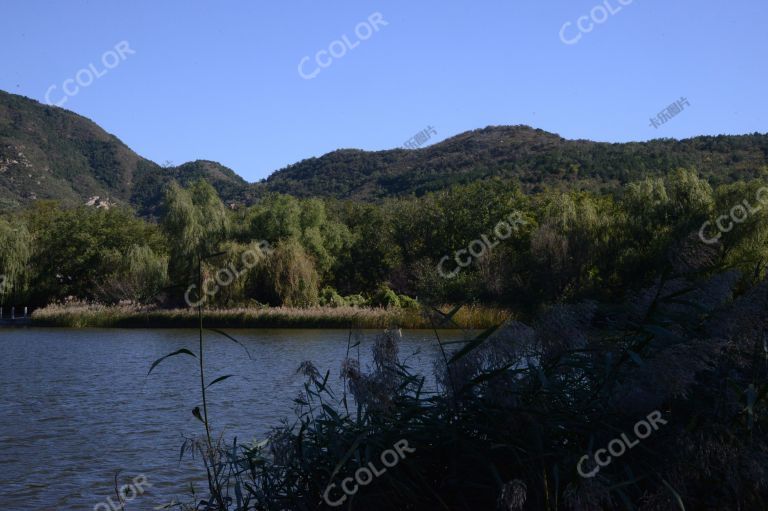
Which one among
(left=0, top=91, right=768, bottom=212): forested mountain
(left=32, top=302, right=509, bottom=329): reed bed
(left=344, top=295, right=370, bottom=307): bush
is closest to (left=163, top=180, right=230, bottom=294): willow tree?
(left=32, top=302, right=509, bottom=329): reed bed

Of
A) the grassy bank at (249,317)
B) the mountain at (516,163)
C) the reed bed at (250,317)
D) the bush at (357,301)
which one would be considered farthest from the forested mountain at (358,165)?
the bush at (357,301)

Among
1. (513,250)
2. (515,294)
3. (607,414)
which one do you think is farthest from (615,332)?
(513,250)

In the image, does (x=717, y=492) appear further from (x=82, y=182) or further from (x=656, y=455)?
(x=82, y=182)

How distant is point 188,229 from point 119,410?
26569mm

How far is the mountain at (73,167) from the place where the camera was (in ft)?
318

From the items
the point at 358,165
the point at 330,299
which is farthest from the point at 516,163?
the point at 330,299

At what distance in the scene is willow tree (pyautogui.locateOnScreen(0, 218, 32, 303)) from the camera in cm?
4131

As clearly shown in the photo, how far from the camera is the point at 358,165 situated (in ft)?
346

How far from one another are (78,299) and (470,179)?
4216 cm

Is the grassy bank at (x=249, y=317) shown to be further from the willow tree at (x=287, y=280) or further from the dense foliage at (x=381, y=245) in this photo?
the willow tree at (x=287, y=280)

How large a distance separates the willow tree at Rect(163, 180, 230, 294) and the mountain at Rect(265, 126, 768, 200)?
26.4m

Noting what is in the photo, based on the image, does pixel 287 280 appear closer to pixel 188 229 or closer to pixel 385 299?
pixel 385 299

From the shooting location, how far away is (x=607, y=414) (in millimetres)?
3848

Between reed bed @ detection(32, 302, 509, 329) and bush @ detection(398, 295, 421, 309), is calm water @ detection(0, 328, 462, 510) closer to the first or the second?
reed bed @ detection(32, 302, 509, 329)
